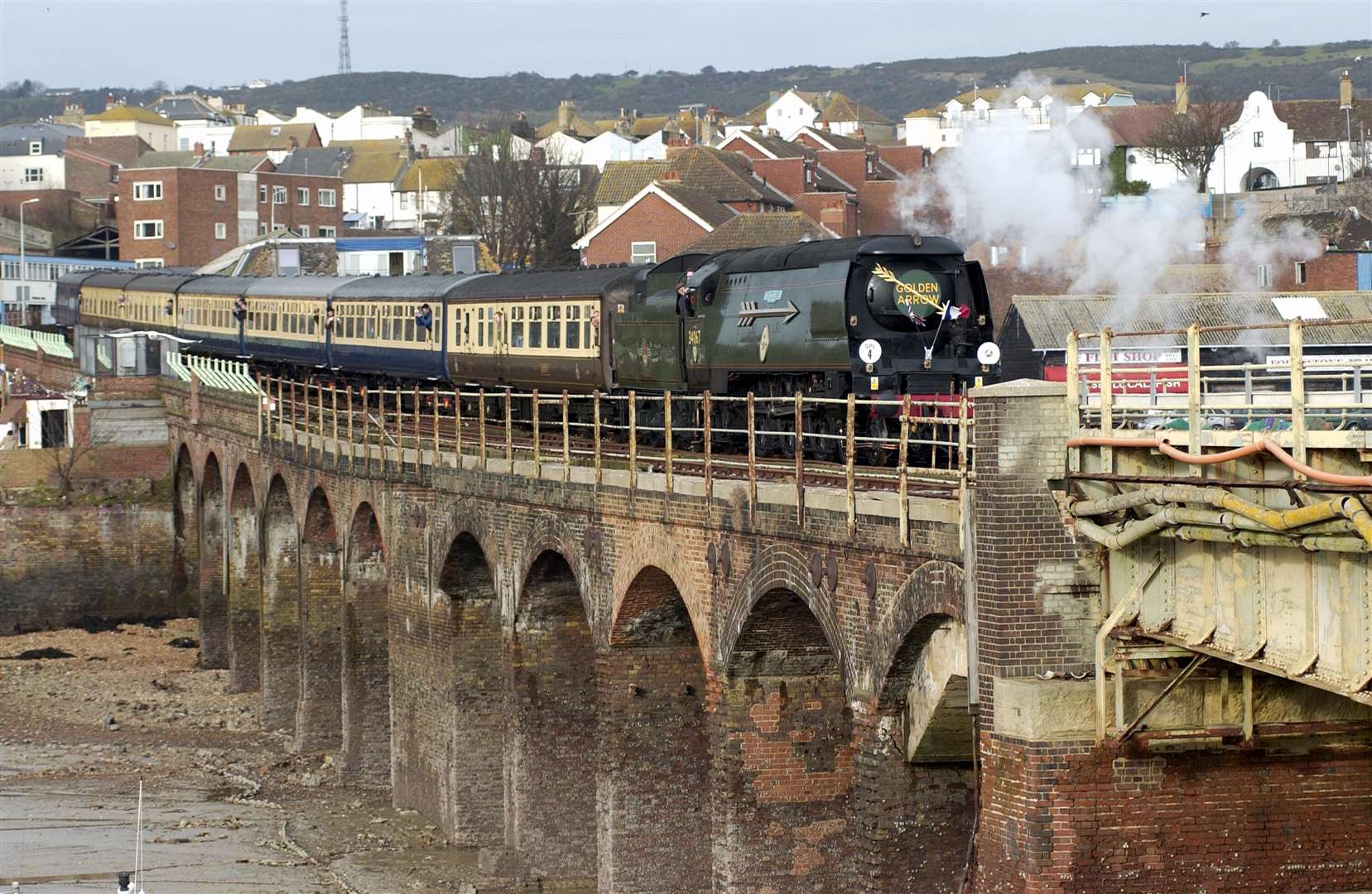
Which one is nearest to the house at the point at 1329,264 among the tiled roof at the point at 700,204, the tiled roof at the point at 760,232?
the tiled roof at the point at 760,232

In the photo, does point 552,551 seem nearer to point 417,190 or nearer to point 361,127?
point 417,190

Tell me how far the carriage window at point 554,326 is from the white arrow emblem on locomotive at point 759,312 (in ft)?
22.3

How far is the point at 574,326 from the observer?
3334 centimetres

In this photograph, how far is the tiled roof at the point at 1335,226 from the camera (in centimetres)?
5238

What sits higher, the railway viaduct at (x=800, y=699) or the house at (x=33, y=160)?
the house at (x=33, y=160)

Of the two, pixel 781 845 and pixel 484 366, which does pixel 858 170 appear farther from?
pixel 781 845

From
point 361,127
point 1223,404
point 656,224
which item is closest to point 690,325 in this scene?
point 1223,404

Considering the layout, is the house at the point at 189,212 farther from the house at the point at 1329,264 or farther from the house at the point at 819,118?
the house at the point at 1329,264

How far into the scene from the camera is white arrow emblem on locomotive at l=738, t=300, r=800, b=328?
85.9 ft

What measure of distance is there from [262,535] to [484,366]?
6915 mm

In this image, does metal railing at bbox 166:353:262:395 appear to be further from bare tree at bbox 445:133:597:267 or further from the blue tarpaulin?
bare tree at bbox 445:133:597:267

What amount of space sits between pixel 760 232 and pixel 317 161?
6825cm

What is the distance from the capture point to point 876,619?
690 inches

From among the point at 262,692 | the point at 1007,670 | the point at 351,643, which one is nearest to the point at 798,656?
the point at 1007,670
